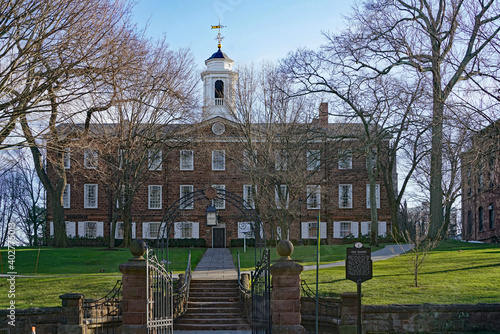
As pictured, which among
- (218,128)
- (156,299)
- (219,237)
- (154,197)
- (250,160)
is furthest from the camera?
(154,197)

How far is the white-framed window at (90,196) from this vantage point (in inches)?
1823

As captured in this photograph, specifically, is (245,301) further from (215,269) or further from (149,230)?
(149,230)

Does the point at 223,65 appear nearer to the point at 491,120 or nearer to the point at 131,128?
the point at 131,128

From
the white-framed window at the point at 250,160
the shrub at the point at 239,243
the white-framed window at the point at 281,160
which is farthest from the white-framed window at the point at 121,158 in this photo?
the shrub at the point at 239,243

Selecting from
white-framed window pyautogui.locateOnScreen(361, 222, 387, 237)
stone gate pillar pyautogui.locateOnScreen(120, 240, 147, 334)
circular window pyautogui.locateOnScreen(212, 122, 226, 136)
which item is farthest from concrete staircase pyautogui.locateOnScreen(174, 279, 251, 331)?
white-framed window pyautogui.locateOnScreen(361, 222, 387, 237)

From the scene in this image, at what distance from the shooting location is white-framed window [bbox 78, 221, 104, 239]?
150 feet

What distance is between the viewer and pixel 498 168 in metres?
16.6

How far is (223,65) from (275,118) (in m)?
18.7

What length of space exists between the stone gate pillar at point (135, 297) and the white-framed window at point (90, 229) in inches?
1382

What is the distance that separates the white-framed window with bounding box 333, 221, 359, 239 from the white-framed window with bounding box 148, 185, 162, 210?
45.1 ft

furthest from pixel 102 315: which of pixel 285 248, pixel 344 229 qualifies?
pixel 344 229

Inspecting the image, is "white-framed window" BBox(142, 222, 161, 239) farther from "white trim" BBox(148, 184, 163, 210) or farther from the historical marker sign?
the historical marker sign

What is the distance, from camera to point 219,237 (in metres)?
46.1

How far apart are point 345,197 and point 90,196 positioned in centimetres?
1979
